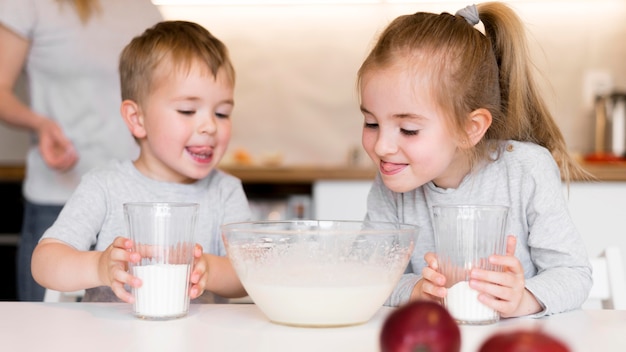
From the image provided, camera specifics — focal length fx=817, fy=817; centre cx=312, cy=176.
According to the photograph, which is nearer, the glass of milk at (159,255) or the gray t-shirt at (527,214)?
the glass of milk at (159,255)

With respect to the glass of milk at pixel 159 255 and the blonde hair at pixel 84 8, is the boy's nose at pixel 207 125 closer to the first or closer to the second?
the glass of milk at pixel 159 255

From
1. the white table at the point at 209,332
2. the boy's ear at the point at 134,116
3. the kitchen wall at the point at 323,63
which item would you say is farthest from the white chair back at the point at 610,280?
the kitchen wall at the point at 323,63

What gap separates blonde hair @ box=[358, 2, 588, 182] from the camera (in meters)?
1.29

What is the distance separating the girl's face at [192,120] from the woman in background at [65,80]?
0.57 metres

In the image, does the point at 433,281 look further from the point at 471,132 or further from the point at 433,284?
the point at 471,132

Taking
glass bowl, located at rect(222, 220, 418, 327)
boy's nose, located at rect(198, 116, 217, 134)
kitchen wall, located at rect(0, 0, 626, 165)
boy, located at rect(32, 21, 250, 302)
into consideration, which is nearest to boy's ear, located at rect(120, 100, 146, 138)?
boy, located at rect(32, 21, 250, 302)

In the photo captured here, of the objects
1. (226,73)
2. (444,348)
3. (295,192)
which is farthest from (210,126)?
(295,192)

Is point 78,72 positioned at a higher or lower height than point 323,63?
lower

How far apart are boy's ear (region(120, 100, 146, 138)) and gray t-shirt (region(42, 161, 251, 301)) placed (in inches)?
2.4

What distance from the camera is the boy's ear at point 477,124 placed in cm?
132

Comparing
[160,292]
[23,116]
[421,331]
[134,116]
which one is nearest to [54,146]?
[23,116]

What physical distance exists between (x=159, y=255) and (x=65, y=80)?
3.96ft

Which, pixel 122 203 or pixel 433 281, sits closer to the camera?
pixel 433 281

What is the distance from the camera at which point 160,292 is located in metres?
0.98
